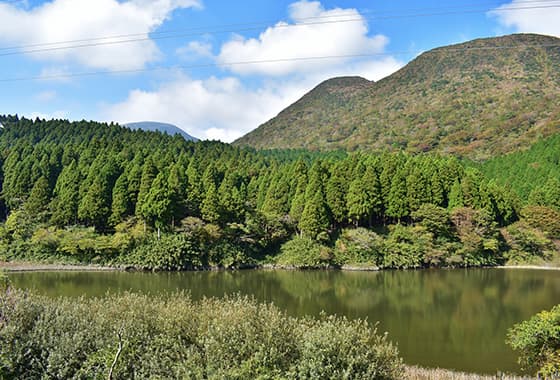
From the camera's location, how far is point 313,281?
25469 mm

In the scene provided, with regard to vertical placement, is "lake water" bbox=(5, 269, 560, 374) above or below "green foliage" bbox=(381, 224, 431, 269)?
below

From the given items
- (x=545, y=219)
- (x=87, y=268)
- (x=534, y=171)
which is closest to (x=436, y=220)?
(x=545, y=219)

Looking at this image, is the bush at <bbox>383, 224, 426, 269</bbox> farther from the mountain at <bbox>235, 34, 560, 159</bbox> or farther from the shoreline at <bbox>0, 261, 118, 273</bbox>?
the mountain at <bbox>235, 34, 560, 159</bbox>

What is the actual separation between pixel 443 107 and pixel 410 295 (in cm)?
8121

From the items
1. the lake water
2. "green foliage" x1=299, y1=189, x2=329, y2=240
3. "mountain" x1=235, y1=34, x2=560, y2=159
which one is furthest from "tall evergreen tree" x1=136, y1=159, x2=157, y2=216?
"mountain" x1=235, y1=34, x2=560, y2=159

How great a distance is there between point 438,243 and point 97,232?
24510 mm

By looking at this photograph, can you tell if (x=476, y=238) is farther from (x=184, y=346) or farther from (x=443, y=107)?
(x=443, y=107)

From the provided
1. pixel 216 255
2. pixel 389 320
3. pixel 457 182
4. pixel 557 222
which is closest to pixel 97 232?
pixel 216 255

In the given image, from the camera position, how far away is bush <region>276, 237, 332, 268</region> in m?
30.1

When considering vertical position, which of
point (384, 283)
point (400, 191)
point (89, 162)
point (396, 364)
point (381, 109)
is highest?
point (381, 109)

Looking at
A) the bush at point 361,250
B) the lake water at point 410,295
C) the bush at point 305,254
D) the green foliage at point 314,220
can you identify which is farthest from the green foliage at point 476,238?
the green foliage at point 314,220

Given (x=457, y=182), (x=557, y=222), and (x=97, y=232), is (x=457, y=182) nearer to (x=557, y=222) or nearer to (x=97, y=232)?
(x=557, y=222)

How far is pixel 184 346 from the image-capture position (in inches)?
274

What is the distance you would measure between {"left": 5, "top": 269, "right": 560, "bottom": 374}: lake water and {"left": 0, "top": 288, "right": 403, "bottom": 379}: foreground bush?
13.8ft
